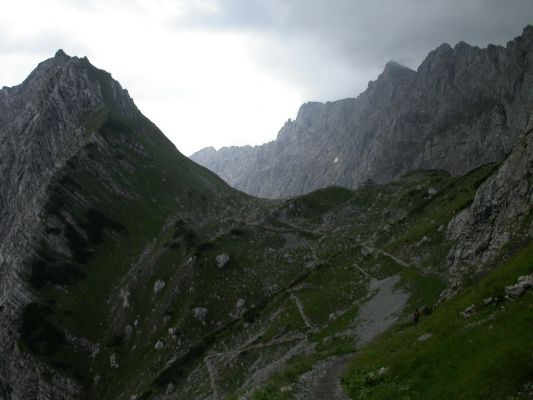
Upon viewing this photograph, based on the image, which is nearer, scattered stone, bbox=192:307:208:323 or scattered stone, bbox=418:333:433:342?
scattered stone, bbox=418:333:433:342

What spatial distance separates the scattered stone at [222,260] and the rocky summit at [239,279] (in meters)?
0.50

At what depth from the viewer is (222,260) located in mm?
103688

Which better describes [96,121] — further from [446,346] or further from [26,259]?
[446,346]

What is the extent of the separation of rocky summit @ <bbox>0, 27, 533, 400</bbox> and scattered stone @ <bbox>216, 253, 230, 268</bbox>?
0.50m

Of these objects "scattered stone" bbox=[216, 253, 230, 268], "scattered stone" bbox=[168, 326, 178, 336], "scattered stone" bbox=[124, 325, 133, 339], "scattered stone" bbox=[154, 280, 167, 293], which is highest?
"scattered stone" bbox=[154, 280, 167, 293]

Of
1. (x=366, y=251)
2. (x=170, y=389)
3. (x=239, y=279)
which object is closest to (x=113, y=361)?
(x=170, y=389)

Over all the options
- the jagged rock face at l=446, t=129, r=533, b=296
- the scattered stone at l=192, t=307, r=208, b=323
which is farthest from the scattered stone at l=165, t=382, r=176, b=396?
the jagged rock face at l=446, t=129, r=533, b=296

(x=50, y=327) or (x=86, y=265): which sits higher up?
(x=86, y=265)

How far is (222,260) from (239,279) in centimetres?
694

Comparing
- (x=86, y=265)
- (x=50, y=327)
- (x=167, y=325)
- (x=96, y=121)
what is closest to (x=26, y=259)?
(x=86, y=265)

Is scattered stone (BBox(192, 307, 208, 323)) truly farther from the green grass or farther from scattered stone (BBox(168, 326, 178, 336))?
the green grass

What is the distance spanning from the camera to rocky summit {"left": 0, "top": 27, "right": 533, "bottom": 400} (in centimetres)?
2600

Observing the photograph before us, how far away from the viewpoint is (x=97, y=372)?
92.2 meters

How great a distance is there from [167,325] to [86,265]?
140 feet
